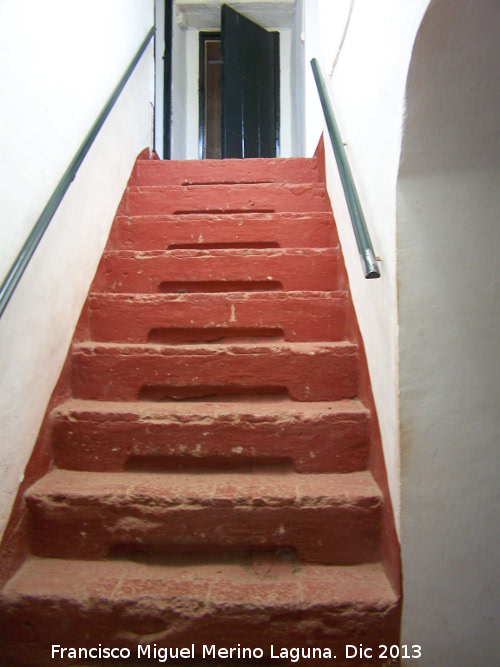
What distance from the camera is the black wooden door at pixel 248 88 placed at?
4.24 meters

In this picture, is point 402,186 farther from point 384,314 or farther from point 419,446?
point 419,446

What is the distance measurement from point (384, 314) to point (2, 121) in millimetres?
1282

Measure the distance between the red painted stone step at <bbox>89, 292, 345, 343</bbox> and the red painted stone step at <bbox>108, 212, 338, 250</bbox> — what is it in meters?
0.43

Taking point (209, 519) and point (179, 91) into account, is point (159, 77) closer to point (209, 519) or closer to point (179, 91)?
point (179, 91)

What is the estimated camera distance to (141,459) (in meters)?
1.44

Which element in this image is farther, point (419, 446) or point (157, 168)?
point (157, 168)

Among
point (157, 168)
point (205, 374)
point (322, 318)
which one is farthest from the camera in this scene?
point (157, 168)

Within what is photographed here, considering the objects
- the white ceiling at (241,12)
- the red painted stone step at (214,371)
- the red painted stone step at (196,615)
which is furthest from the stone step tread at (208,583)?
the white ceiling at (241,12)

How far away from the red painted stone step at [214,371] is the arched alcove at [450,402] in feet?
1.44

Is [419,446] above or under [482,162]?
under

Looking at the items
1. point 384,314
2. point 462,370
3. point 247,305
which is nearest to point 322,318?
point 247,305

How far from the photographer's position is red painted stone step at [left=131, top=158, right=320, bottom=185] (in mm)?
2504

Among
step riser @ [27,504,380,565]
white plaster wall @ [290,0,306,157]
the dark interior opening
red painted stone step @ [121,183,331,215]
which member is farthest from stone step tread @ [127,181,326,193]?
the dark interior opening

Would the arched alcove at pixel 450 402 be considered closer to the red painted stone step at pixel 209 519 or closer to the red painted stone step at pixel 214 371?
the red painted stone step at pixel 209 519
